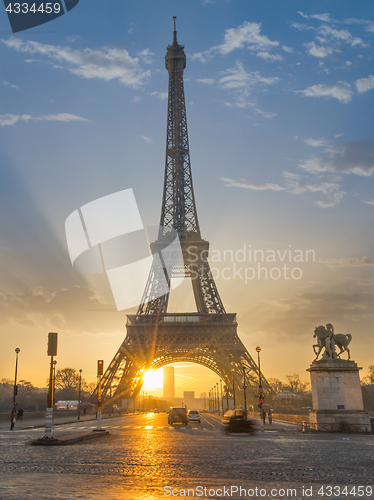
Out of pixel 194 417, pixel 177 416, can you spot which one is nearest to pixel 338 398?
pixel 177 416

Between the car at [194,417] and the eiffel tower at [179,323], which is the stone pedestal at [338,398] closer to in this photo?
the car at [194,417]

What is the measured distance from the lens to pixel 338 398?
33.2 m

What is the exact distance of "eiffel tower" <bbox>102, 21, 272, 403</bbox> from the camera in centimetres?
7988

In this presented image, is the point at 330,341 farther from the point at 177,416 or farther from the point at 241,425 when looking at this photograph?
the point at 177,416

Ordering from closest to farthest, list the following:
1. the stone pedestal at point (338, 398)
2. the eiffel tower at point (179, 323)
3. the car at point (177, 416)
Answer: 1. the stone pedestal at point (338, 398)
2. the car at point (177, 416)
3. the eiffel tower at point (179, 323)

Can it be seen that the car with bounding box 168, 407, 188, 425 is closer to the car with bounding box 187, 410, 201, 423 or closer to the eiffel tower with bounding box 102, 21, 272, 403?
the car with bounding box 187, 410, 201, 423

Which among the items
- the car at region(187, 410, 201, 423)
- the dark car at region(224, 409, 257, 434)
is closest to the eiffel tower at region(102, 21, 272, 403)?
the car at region(187, 410, 201, 423)

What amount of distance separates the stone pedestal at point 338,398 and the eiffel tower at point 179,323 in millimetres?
42258

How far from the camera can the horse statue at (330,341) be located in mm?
34469

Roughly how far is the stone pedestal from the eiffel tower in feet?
139

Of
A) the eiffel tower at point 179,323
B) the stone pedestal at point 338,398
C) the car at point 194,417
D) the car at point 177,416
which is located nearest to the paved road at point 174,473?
the stone pedestal at point 338,398

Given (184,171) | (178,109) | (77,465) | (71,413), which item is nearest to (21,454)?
(77,465)

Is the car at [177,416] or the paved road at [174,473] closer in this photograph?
the paved road at [174,473]

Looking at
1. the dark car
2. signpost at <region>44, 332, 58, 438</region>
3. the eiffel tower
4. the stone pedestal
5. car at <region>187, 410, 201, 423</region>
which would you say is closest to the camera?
signpost at <region>44, 332, 58, 438</region>
